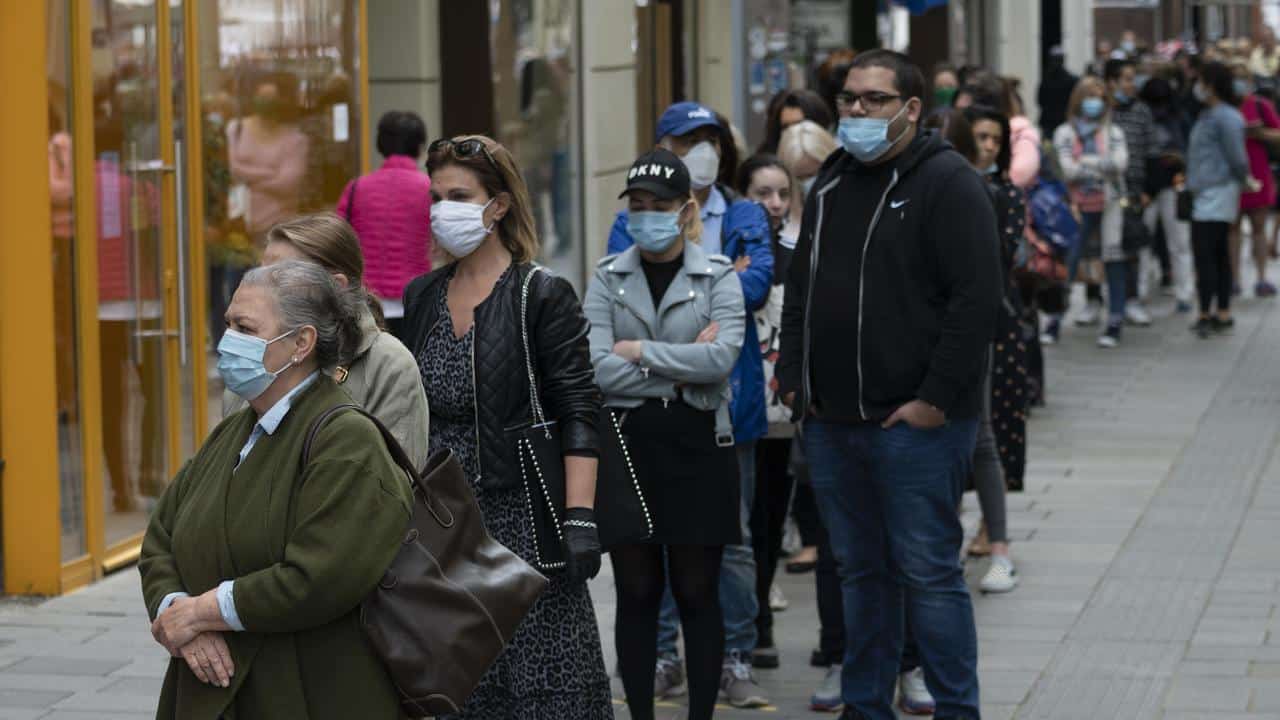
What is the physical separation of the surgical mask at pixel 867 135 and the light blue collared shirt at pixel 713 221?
1143 millimetres

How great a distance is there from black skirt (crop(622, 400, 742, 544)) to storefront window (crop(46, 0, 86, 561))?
10.3ft

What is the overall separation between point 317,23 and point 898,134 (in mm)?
5734

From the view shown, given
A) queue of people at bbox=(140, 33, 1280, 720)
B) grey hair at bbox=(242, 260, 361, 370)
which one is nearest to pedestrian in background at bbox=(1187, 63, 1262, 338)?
queue of people at bbox=(140, 33, 1280, 720)

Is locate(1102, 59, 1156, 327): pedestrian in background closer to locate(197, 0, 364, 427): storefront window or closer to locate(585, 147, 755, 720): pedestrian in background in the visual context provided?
locate(197, 0, 364, 427): storefront window

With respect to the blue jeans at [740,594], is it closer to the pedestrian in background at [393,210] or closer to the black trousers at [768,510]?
the black trousers at [768,510]

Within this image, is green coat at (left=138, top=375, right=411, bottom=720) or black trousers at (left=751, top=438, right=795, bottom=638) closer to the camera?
green coat at (left=138, top=375, right=411, bottom=720)

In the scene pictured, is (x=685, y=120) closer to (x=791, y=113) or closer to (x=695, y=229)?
(x=695, y=229)

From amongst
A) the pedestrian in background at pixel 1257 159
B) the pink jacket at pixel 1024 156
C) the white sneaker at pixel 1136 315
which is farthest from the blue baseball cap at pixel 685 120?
the pedestrian in background at pixel 1257 159

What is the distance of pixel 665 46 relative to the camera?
1791 cm

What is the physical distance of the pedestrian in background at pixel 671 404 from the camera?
6148 mm

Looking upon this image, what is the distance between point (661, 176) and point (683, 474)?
880 millimetres

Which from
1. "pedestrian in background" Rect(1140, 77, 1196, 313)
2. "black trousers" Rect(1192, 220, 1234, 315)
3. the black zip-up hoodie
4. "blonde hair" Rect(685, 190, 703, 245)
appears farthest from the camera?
"pedestrian in background" Rect(1140, 77, 1196, 313)

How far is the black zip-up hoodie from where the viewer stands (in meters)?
5.84

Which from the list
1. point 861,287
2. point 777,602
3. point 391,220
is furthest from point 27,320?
point 861,287
